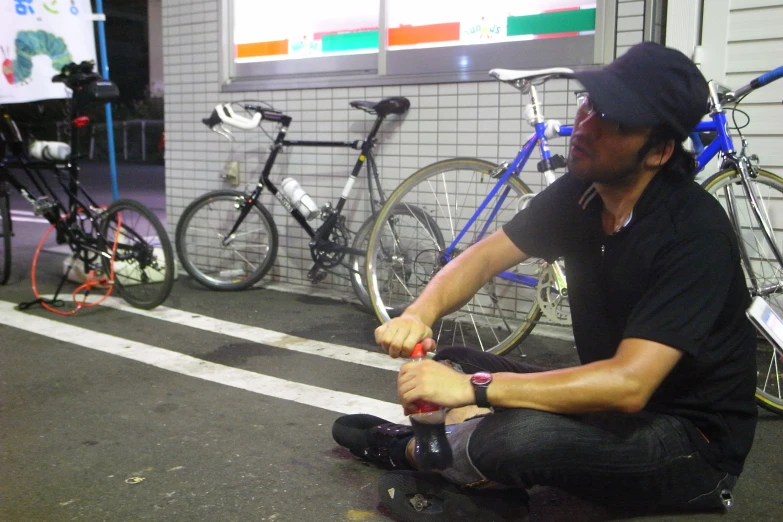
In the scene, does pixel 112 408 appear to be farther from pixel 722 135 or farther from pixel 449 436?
pixel 722 135

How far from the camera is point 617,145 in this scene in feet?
6.86

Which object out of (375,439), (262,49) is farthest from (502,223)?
(262,49)

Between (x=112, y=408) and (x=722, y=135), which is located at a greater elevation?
(x=722, y=135)

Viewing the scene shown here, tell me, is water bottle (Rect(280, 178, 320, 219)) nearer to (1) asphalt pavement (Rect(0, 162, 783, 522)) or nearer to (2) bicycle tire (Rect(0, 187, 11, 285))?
(1) asphalt pavement (Rect(0, 162, 783, 522))

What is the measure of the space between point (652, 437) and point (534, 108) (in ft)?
7.35

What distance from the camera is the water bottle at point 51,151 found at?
5.29 meters

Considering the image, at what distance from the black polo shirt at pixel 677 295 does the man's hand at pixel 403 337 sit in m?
0.50

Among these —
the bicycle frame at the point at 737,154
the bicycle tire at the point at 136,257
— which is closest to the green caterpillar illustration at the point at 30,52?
the bicycle tire at the point at 136,257

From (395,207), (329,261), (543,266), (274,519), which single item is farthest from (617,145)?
(329,261)

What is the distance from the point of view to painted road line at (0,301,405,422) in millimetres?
3473

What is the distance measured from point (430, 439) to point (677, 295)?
2.54 feet

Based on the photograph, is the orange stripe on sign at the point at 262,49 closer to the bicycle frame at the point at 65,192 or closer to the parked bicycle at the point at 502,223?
the bicycle frame at the point at 65,192

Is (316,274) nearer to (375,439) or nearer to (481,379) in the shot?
(375,439)

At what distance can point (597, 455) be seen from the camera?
207cm
